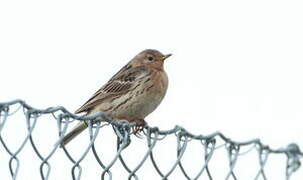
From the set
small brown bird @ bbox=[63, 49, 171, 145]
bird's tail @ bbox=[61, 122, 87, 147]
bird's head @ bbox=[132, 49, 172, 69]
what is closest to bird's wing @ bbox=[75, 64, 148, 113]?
small brown bird @ bbox=[63, 49, 171, 145]

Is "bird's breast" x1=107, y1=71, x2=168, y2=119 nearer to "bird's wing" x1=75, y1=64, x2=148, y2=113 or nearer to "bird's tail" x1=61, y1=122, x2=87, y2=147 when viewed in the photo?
"bird's wing" x1=75, y1=64, x2=148, y2=113

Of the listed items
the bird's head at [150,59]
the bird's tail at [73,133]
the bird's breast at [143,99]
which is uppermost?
the bird's head at [150,59]

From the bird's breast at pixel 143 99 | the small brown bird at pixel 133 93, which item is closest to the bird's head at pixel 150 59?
the small brown bird at pixel 133 93

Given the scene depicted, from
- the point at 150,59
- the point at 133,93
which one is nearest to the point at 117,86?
the point at 133,93

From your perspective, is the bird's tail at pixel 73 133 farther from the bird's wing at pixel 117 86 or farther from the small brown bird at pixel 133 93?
the bird's wing at pixel 117 86

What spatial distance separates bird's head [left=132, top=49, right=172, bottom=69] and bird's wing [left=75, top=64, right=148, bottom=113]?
0.15 metres

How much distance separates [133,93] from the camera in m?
11.0

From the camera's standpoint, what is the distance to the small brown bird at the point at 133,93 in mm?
10699

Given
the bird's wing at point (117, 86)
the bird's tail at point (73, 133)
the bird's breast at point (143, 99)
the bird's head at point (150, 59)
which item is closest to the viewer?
the bird's tail at point (73, 133)

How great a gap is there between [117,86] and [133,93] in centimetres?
56

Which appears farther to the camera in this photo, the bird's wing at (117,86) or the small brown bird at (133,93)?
the bird's wing at (117,86)

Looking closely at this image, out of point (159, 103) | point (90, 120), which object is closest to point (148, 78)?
point (159, 103)

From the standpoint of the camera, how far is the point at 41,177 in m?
4.84

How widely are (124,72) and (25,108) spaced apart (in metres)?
7.12
